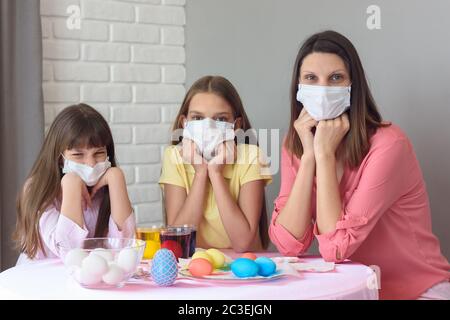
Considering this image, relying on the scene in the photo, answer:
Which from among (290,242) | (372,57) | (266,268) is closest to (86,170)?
(290,242)

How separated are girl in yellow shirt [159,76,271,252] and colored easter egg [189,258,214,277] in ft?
1.90

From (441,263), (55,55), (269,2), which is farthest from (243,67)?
(441,263)

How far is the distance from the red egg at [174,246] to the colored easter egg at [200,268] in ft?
0.72

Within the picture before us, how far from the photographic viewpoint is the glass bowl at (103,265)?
124cm

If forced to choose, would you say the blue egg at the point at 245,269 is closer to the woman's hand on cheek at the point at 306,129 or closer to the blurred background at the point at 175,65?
the woman's hand on cheek at the point at 306,129

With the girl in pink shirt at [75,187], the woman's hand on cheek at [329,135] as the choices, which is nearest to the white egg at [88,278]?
the girl in pink shirt at [75,187]

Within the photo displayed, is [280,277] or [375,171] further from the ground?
[375,171]

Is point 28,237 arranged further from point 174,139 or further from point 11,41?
point 11,41

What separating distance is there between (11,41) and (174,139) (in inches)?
31.5

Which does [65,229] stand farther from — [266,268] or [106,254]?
[266,268]

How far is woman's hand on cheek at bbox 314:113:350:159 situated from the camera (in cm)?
170

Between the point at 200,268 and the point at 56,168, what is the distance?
71cm

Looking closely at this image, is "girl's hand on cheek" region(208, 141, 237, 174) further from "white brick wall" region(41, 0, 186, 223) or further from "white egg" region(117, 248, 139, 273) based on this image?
"white brick wall" region(41, 0, 186, 223)

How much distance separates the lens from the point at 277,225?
1.73 meters
